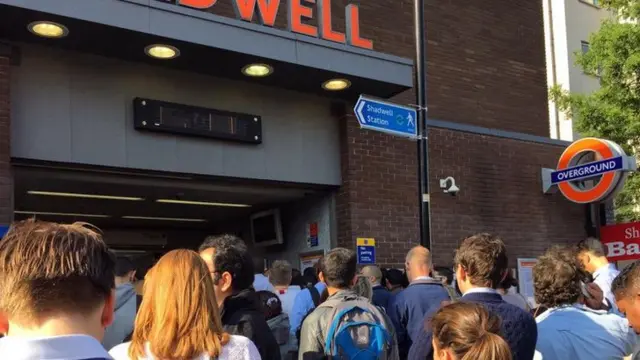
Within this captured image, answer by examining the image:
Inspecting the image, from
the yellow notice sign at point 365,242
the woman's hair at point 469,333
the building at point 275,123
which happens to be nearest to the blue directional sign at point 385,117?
the building at point 275,123

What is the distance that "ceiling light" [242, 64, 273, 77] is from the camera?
796 centimetres

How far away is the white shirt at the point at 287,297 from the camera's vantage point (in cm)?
711

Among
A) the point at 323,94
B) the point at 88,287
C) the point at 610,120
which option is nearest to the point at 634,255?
the point at 610,120

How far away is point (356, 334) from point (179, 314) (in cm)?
176

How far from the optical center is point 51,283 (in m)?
1.63

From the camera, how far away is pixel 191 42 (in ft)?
23.3

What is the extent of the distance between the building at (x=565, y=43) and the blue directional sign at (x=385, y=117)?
1875 cm

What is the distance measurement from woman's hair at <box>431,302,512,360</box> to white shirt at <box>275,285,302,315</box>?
15.3 feet

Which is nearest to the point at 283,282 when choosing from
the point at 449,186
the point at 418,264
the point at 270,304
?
the point at 270,304

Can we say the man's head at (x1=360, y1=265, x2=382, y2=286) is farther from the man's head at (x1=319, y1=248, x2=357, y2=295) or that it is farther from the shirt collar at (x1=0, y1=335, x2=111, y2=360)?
the shirt collar at (x1=0, y1=335, x2=111, y2=360)

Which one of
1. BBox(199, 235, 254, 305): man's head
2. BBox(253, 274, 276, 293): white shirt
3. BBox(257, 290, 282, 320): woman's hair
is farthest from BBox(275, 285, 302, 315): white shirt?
BBox(199, 235, 254, 305): man's head

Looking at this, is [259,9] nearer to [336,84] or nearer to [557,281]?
[336,84]

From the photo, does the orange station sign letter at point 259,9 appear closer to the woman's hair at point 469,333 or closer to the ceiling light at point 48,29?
the ceiling light at point 48,29

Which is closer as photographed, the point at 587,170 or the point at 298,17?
the point at 298,17
